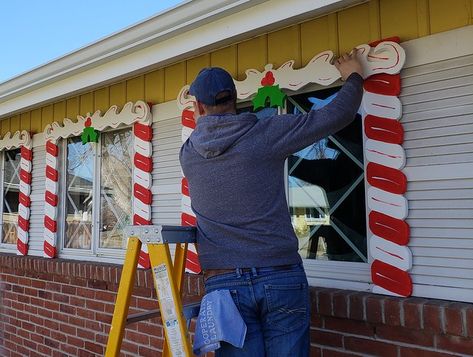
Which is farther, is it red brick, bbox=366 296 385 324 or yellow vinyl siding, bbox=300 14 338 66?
yellow vinyl siding, bbox=300 14 338 66

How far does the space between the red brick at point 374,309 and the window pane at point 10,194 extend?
4.15 m

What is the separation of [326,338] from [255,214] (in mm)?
1158

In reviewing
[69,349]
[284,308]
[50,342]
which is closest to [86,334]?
[69,349]

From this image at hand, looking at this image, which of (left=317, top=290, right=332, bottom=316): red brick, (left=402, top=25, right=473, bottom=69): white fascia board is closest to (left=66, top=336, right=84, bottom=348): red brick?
(left=317, top=290, right=332, bottom=316): red brick

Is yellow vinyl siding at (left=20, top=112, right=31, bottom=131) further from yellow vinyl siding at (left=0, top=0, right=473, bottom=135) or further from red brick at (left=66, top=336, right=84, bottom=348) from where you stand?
red brick at (left=66, top=336, right=84, bottom=348)

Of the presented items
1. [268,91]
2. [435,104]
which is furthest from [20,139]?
[435,104]

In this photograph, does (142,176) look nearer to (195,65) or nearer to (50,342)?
(195,65)

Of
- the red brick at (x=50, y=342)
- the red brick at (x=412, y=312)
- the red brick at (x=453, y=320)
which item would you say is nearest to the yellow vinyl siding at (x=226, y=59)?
the red brick at (x=412, y=312)

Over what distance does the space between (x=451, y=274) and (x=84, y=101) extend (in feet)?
11.0

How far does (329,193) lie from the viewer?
108 inches

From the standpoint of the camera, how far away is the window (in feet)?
13.0

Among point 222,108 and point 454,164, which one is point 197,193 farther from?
point 454,164

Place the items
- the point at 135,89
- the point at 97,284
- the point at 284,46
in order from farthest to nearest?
1. the point at 97,284
2. the point at 135,89
3. the point at 284,46

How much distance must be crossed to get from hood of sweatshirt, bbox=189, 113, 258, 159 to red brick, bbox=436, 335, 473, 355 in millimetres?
1350
